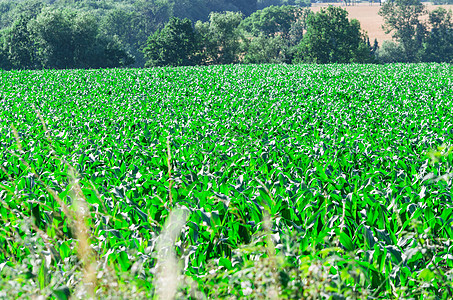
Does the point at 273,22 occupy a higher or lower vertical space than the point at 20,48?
higher

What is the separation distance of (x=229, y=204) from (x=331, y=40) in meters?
75.6

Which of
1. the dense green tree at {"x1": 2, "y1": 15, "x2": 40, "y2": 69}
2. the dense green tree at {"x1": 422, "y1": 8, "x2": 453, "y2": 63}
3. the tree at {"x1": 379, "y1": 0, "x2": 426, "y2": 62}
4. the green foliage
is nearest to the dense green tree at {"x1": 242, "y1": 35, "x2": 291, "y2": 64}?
the green foliage

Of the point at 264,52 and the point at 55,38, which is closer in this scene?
the point at 55,38

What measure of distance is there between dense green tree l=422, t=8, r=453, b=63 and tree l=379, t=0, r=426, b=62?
208cm

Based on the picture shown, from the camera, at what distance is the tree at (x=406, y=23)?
95.8 m

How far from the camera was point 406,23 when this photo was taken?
101 metres

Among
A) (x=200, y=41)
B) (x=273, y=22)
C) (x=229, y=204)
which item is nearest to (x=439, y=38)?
(x=273, y=22)

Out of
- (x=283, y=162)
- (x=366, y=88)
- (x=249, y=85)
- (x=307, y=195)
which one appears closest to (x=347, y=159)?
(x=283, y=162)

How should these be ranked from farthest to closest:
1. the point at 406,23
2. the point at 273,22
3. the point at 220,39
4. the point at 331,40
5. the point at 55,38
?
the point at 273,22 → the point at 406,23 → the point at 331,40 → the point at 220,39 → the point at 55,38

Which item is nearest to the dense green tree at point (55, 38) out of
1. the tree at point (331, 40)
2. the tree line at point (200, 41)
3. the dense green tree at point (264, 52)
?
the tree line at point (200, 41)

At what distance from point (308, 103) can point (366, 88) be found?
5.97 meters

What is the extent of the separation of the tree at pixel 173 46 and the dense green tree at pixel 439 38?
4894 cm

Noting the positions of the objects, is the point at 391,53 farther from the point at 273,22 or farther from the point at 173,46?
the point at 173,46

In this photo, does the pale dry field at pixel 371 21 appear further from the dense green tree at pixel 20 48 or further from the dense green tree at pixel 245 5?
the dense green tree at pixel 20 48
